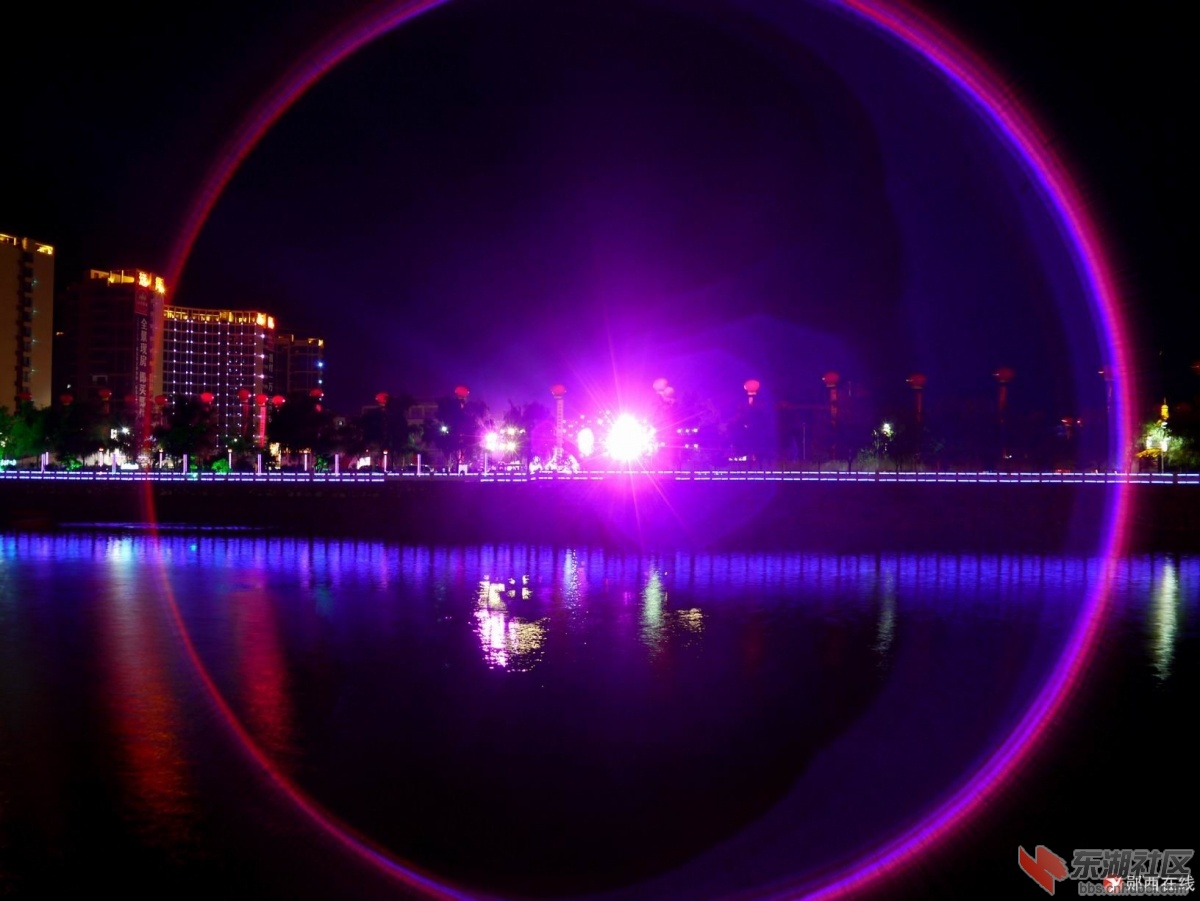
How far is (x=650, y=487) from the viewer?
125ft

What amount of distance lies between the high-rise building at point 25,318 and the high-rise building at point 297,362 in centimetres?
5325

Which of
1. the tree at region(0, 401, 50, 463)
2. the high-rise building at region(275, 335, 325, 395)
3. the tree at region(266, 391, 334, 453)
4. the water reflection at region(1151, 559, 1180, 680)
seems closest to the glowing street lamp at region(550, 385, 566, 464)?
the tree at region(266, 391, 334, 453)

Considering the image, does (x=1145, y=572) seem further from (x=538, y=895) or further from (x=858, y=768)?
(x=538, y=895)

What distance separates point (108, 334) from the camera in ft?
344

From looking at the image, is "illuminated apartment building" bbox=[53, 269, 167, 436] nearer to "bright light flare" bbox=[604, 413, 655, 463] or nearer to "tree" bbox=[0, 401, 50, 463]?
"tree" bbox=[0, 401, 50, 463]

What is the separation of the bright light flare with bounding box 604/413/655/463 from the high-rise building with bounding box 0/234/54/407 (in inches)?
1748

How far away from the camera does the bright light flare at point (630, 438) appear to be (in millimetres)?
61125

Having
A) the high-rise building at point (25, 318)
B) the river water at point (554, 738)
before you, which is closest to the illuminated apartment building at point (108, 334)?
the high-rise building at point (25, 318)

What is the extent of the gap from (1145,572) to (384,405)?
4792 cm

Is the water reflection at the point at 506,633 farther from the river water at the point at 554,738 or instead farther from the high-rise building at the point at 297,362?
the high-rise building at the point at 297,362

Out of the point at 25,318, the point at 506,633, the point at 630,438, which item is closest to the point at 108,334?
the point at 25,318

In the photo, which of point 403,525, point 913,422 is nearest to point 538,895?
point 403,525

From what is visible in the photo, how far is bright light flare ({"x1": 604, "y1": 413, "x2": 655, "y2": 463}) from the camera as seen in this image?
6112 centimetres

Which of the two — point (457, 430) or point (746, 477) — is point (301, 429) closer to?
point (457, 430)
